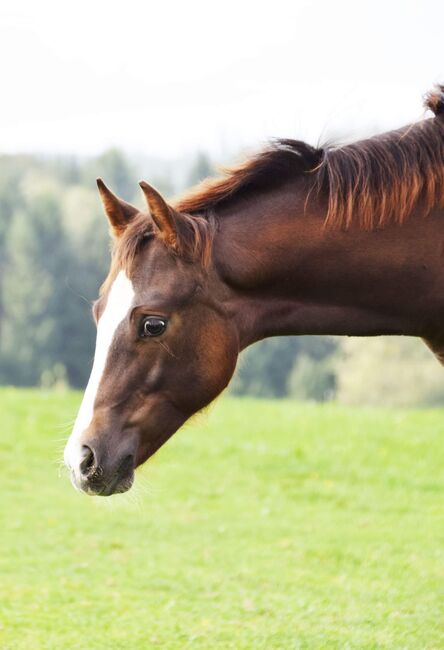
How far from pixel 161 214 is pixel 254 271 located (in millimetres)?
536

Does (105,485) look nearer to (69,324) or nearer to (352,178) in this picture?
(352,178)

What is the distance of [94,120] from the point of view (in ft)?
360

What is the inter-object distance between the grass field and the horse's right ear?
95 centimetres

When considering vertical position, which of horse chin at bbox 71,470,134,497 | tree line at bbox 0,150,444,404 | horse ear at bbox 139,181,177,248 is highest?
horse ear at bbox 139,181,177,248

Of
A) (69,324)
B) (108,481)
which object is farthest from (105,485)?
(69,324)

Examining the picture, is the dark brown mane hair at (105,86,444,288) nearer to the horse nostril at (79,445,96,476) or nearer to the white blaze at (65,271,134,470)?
the white blaze at (65,271,134,470)

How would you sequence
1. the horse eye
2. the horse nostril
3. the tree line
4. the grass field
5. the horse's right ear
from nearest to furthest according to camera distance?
the horse nostril, the horse eye, the horse's right ear, the grass field, the tree line

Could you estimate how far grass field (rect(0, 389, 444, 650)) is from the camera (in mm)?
5840

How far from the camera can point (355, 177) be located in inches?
177

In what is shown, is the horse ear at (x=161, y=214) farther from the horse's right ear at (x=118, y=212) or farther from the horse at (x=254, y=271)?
the horse's right ear at (x=118, y=212)

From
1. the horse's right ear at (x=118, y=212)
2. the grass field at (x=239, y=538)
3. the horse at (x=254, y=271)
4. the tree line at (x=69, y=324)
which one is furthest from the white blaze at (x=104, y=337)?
the tree line at (x=69, y=324)

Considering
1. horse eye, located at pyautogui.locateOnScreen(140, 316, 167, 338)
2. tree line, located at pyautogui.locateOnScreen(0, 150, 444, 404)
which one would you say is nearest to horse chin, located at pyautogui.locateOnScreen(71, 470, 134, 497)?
horse eye, located at pyautogui.locateOnScreen(140, 316, 167, 338)

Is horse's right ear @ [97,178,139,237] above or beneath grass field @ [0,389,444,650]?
above

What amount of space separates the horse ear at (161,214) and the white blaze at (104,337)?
24 centimetres
